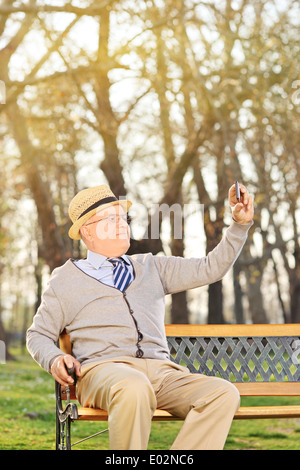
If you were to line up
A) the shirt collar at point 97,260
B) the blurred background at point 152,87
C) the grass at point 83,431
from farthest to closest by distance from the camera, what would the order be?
the blurred background at point 152,87 < the grass at point 83,431 < the shirt collar at point 97,260

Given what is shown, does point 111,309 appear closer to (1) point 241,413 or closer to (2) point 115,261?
(2) point 115,261

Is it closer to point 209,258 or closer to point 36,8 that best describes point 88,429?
point 209,258

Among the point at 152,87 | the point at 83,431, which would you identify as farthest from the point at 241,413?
the point at 152,87

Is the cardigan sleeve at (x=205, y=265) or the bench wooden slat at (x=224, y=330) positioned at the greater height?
the cardigan sleeve at (x=205, y=265)

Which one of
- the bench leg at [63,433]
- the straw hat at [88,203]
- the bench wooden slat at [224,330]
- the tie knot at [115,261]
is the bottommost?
the bench leg at [63,433]

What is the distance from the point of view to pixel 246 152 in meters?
16.6

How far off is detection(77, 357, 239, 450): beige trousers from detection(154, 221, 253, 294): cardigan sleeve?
19.0 inches

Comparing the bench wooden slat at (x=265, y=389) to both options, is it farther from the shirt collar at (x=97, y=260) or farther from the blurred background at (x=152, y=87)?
the blurred background at (x=152, y=87)

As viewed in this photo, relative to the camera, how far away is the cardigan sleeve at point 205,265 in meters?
3.78

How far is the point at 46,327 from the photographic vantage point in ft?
12.3

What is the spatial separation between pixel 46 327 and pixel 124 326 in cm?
40

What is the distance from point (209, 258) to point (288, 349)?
1.04 m

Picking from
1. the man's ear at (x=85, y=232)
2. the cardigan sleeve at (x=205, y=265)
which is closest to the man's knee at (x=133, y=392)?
the cardigan sleeve at (x=205, y=265)

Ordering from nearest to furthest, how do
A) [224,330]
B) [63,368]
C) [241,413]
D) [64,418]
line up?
1. [63,368]
2. [64,418]
3. [241,413]
4. [224,330]
